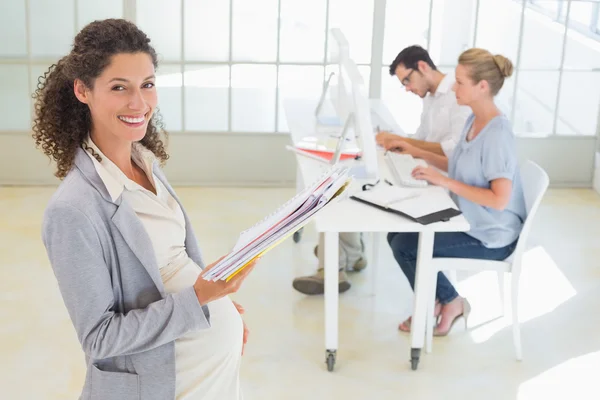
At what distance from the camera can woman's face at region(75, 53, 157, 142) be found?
1741mm

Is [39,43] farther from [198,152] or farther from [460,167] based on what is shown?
[460,167]

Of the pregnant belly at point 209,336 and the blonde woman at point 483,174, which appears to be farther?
the blonde woman at point 483,174

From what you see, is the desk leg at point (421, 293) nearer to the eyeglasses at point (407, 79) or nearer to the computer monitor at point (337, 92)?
the computer monitor at point (337, 92)

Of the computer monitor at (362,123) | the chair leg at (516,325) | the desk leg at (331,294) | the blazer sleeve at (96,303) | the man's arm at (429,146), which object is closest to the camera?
the blazer sleeve at (96,303)

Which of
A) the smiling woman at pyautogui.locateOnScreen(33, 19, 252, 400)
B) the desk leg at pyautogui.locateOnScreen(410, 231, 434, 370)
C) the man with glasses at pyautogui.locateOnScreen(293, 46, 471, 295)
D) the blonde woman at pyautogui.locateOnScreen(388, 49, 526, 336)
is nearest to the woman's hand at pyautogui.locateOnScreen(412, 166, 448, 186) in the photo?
the blonde woman at pyautogui.locateOnScreen(388, 49, 526, 336)

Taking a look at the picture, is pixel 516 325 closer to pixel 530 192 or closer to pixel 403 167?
pixel 530 192

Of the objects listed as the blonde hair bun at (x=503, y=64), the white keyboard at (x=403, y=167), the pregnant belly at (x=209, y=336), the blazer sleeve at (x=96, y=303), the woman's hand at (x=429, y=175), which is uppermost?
the blonde hair bun at (x=503, y=64)

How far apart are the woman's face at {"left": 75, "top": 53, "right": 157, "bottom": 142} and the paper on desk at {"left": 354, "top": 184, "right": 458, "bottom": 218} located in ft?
5.47

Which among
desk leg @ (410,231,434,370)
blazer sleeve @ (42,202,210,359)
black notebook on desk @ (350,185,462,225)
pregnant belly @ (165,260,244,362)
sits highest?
blazer sleeve @ (42,202,210,359)

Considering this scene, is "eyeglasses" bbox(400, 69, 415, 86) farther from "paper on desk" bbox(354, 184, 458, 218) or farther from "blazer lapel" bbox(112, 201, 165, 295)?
"blazer lapel" bbox(112, 201, 165, 295)

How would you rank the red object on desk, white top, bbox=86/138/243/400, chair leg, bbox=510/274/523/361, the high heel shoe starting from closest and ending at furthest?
white top, bbox=86/138/243/400 → chair leg, bbox=510/274/523/361 → the high heel shoe → the red object on desk

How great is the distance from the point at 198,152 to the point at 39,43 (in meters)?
1.15

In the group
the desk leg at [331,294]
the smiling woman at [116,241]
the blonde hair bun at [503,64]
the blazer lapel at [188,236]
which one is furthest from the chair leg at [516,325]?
the smiling woman at [116,241]

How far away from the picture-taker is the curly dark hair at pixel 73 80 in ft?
5.68
